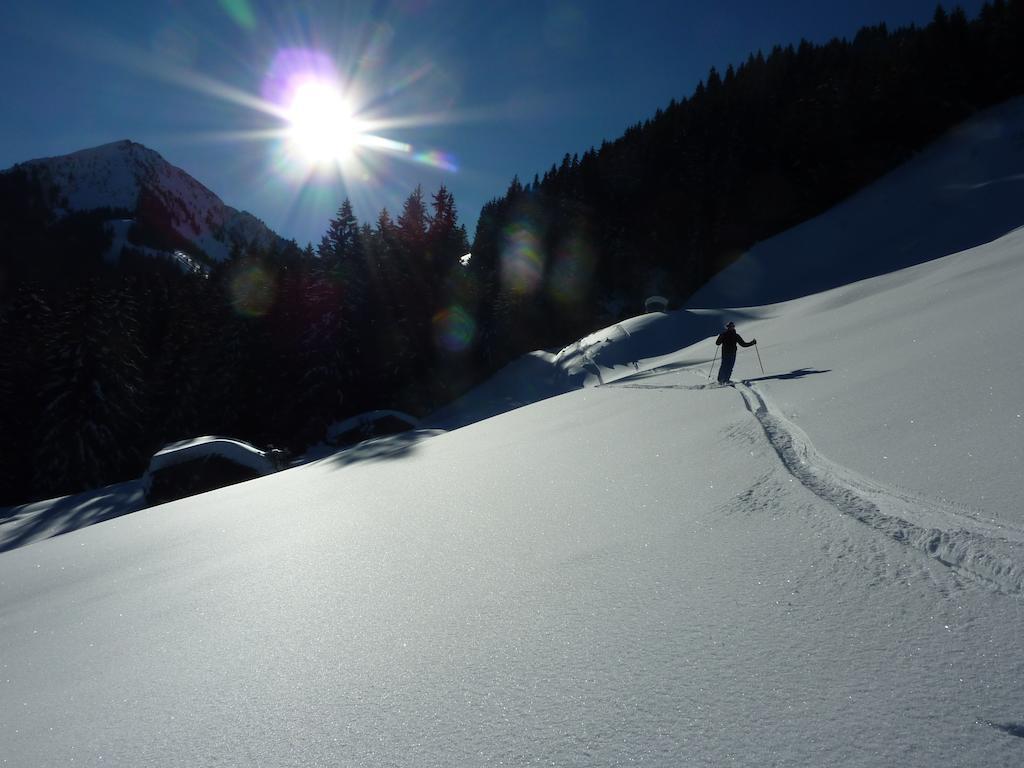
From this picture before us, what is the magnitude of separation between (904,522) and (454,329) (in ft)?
108

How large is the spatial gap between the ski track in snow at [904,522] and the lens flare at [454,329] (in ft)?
101

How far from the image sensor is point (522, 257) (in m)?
51.1

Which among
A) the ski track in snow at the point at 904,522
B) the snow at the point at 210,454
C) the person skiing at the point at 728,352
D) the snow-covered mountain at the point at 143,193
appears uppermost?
the snow-covered mountain at the point at 143,193

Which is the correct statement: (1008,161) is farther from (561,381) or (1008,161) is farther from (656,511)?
(656,511)

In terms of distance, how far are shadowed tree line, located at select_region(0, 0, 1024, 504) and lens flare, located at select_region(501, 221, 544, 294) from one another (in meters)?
0.26

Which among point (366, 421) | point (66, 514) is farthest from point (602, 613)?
point (366, 421)

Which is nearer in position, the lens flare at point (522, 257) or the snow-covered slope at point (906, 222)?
the snow-covered slope at point (906, 222)

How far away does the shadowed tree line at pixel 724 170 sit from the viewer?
132 feet

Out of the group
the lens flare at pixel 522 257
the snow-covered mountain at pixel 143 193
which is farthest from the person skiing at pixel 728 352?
the snow-covered mountain at pixel 143 193

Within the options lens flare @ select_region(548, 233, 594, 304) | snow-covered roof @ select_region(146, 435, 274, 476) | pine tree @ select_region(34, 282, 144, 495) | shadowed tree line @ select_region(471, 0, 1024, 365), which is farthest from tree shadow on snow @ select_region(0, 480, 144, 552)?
lens flare @ select_region(548, 233, 594, 304)

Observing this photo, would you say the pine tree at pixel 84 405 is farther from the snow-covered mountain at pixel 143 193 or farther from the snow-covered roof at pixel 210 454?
the snow-covered mountain at pixel 143 193

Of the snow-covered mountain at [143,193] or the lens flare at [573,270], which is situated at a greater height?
the snow-covered mountain at [143,193]

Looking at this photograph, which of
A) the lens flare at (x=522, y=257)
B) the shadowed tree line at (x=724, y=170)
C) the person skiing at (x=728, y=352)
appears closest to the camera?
the person skiing at (x=728, y=352)

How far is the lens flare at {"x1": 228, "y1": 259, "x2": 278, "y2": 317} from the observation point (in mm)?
31750
